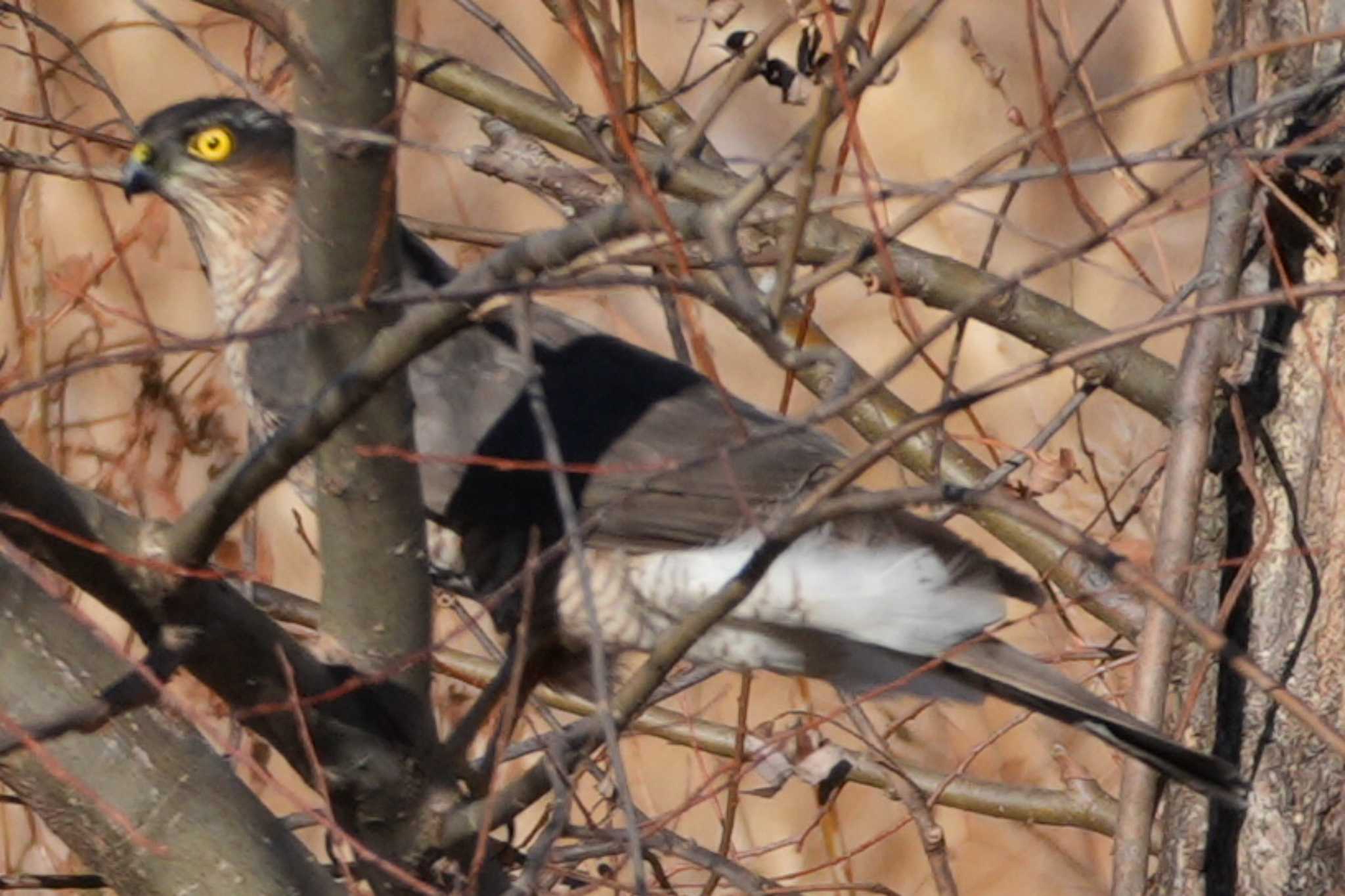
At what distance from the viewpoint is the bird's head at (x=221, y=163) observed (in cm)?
335

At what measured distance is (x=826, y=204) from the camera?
1.83 m

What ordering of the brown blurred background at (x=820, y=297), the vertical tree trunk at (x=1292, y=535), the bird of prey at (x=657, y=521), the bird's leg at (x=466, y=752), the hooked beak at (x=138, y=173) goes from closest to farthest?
the bird's leg at (x=466, y=752), the vertical tree trunk at (x=1292, y=535), the bird of prey at (x=657, y=521), the hooked beak at (x=138, y=173), the brown blurred background at (x=820, y=297)

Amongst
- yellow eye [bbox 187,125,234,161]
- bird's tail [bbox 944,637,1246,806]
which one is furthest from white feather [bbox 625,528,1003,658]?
yellow eye [bbox 187,125,234,161]

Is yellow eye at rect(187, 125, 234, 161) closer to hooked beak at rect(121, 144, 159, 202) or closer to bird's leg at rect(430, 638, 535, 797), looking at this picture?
hooked beak at rect(121, 144, 159, 202)

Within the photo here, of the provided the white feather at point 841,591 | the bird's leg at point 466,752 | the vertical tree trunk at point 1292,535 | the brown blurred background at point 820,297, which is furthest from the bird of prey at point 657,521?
the brown blurred background at point 820,297

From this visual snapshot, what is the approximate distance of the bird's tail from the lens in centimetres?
262

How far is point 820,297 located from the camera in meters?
5.09

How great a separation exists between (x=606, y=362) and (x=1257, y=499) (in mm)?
1034

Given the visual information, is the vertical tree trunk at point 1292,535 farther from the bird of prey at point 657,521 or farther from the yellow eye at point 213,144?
the yellow eye at point 213,144

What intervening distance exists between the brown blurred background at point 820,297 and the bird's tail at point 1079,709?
5.86 ft

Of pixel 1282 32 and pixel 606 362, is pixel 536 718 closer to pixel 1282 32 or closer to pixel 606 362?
pixel 606 362

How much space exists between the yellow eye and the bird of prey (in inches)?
3.1

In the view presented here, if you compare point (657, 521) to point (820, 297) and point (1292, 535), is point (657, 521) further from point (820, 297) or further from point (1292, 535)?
point (820, 297)

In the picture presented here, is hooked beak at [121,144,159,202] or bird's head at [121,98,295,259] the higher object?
bird's head at [121,98,295,259]
